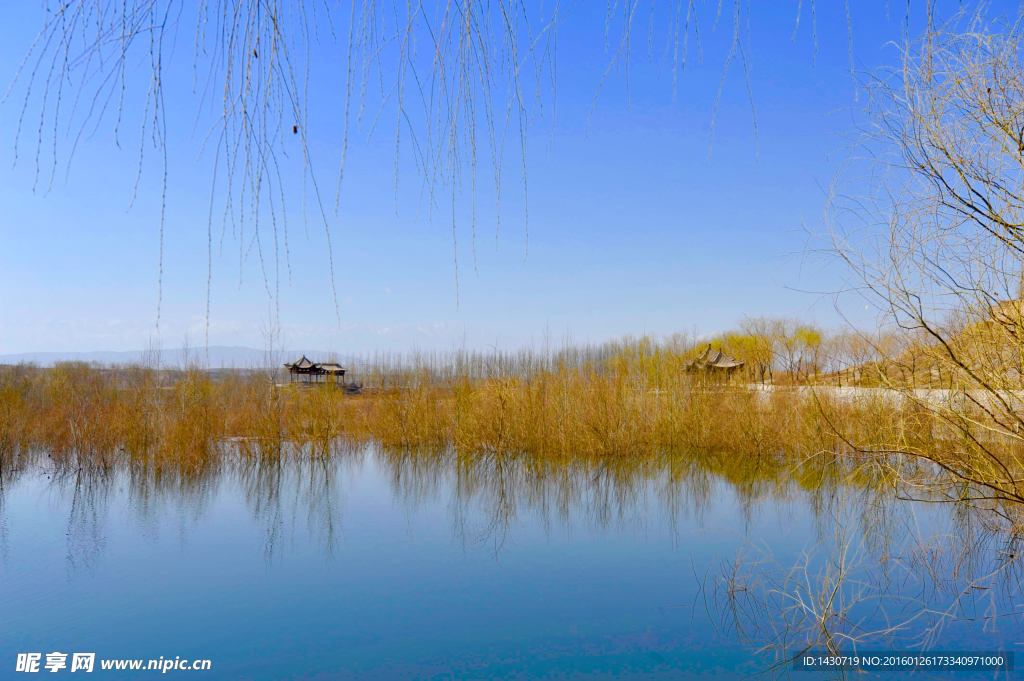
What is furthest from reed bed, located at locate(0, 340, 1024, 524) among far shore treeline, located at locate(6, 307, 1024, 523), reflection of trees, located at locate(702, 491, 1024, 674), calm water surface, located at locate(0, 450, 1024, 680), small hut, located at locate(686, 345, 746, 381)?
small hut, located at locate(686, 345, 746, 381)

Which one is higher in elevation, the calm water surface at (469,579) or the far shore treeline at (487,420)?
the far shore treeline at (487,420)

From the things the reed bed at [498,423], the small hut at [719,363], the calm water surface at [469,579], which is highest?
the small hut at [719,363]

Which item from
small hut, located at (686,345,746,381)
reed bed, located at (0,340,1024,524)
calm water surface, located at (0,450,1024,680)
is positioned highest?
small hut, located at (686,345,746,381)

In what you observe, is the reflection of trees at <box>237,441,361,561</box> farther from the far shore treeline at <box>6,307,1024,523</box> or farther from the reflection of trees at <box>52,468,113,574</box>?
the reflection of trees at <box>52,468,113,574</box>

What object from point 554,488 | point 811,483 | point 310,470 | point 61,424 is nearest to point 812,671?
point 554,488

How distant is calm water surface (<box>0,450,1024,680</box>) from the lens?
475 centimetres

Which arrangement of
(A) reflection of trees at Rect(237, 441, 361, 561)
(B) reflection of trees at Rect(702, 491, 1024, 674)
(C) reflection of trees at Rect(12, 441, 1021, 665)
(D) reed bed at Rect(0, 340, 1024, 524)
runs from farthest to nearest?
(D) reed bed at Rect(0, 340, 1024, 524) → (A) reflection of trees at Rect(237, 441, 361, 561) → (C) reflection of trees at Rect(12, 441, 1021, 665) → (B) reflection of trees at Rect(702, 491, 1024, 674)

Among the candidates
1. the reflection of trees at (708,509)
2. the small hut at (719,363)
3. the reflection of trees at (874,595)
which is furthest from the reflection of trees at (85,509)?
the small hut at (719,363)

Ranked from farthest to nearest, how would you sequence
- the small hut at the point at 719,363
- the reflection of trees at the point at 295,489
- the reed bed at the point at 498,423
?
the small hut at the point at 719,363
the reed bed at the point at 498,423
the reflection of trees at the point at 295,489

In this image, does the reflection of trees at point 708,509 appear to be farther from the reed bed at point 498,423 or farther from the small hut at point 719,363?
the small hut at point 719,363

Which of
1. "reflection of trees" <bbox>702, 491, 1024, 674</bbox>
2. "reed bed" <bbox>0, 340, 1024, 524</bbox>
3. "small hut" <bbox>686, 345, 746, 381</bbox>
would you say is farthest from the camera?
"small hut" <bbox>686, 345, 746, 381</bbox>

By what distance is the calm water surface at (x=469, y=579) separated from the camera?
4.75 metres

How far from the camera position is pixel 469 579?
640 cm

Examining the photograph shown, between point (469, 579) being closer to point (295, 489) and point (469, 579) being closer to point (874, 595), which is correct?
point (874, 595)
